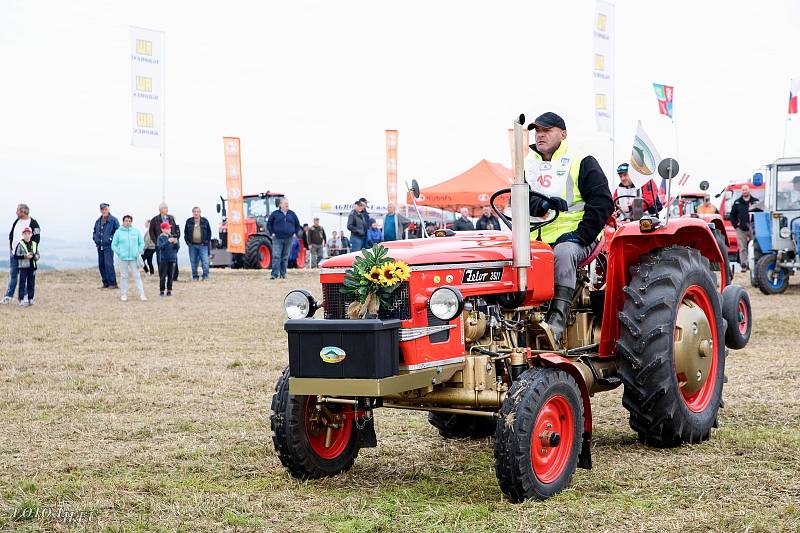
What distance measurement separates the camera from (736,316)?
6594 millimetres

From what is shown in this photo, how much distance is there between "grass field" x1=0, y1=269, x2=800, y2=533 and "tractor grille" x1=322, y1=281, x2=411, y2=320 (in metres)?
0.86

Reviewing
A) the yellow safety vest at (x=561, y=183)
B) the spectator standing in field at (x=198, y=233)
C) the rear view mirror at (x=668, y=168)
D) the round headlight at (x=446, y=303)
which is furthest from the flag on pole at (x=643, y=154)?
the spectator standing in field at (x=198, y=233)

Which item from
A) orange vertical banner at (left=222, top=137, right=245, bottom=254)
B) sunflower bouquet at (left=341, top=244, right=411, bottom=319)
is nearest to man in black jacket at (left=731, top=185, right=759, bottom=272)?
orange vertical banner at (left=222, top=137, right=245, bottom=254)

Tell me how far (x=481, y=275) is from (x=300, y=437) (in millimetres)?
1221

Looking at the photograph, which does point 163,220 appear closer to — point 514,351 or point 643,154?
point 643,154

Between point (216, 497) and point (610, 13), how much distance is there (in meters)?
21.4

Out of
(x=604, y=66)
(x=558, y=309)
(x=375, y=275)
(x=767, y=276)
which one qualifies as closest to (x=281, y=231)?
(x=604, y=66)

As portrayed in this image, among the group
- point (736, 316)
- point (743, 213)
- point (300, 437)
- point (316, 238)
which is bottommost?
point (300, 437)

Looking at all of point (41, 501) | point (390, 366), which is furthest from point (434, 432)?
point (41, 501)

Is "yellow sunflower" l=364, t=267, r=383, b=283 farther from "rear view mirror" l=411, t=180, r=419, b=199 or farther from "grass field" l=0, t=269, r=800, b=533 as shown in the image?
"rear view mirror" l=411, t=180, r=419, b=199

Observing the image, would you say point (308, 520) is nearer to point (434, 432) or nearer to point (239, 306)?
point (434, 432)

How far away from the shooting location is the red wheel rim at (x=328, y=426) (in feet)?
16.8

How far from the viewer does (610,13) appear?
78.5 ft

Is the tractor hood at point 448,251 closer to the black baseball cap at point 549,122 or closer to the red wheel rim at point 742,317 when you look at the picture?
the black baseball cap at point 549,122
